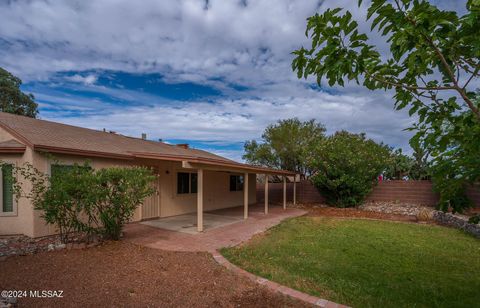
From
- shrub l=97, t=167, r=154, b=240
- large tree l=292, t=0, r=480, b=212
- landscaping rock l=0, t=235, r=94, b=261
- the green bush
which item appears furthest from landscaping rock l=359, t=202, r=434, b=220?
landscaping rock l=0, t=235, r=94, b=261

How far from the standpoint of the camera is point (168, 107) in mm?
19781

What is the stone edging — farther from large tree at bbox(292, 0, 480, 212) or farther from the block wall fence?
the block wall fence

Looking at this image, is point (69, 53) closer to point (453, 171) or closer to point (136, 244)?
point (136, 244)

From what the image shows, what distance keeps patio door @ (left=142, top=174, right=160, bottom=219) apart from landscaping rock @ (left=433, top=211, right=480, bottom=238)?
411 inches

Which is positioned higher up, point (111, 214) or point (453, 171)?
point (453, 171)

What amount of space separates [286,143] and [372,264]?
54.3 ft

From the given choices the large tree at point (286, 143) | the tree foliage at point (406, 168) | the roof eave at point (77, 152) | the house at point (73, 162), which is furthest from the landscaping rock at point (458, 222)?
the roof eave at point (77, 152)

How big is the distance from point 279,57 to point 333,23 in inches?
391

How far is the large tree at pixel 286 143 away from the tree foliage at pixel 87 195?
1577 cm

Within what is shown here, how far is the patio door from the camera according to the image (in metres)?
10.6

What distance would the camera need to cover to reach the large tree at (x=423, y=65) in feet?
5.89

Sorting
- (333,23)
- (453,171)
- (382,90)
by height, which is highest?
(333,23)

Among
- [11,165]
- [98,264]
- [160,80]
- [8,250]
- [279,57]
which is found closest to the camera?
[98,264]

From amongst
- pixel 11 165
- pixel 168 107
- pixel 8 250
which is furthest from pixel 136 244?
pixel 168 107
